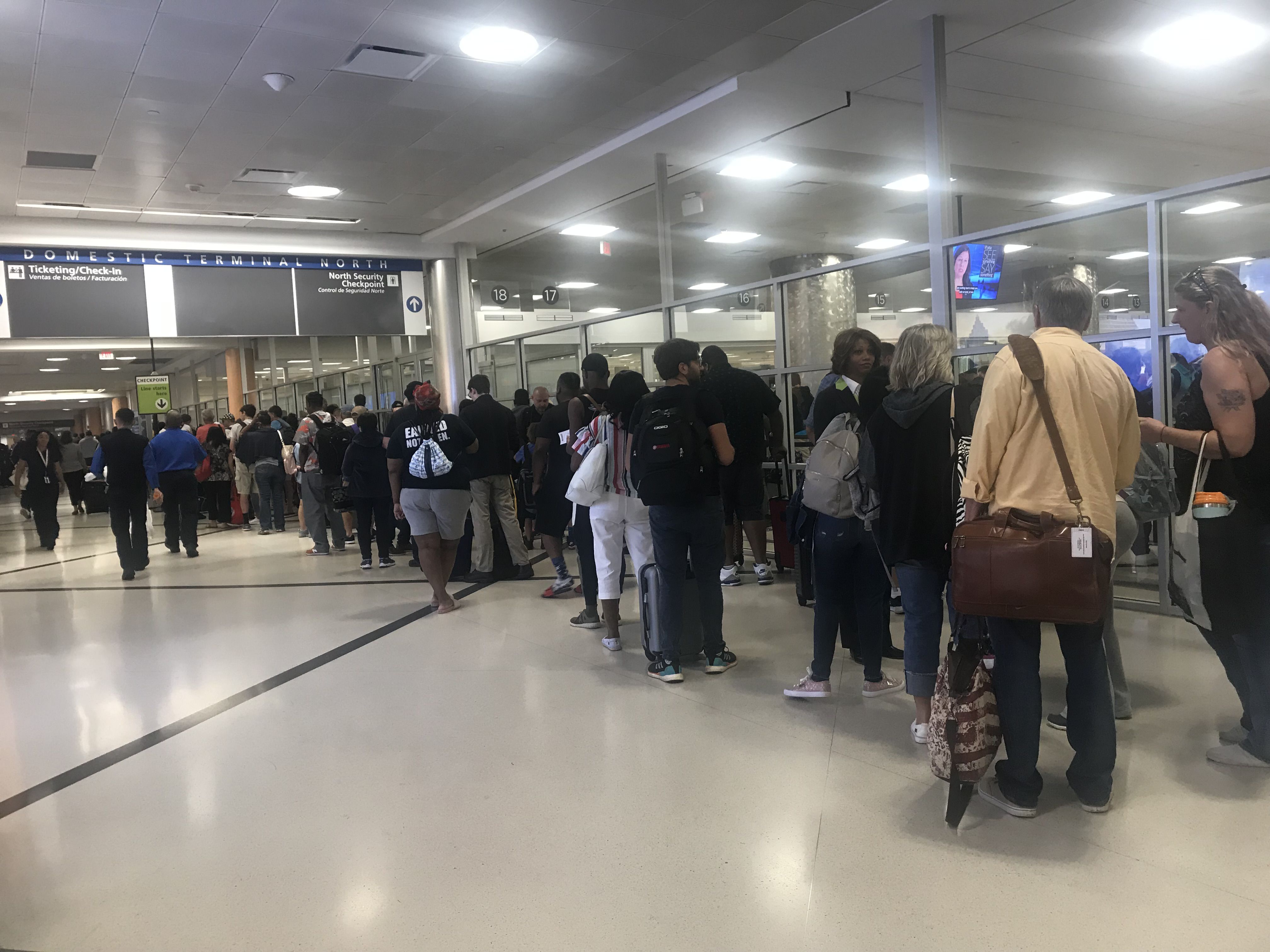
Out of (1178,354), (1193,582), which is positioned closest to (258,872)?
(1193,582)

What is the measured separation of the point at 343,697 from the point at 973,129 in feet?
23.1

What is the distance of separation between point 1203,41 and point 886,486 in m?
5.31

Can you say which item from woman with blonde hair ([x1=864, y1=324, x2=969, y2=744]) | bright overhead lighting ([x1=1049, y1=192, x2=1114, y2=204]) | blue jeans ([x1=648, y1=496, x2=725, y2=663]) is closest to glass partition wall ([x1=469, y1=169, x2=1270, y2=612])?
woman with blonde hair ([x1=864, y1=324, x2=969, y2=744])

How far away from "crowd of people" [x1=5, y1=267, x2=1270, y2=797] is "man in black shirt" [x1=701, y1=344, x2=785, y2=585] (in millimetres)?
18

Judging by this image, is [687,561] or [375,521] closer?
[687,561]

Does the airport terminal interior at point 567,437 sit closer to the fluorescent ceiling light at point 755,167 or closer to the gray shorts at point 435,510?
the fluorescent ceiling light at point 755,167

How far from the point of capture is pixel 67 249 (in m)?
9.74

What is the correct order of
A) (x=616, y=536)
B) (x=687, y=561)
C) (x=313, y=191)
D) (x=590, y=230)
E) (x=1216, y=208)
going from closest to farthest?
(x=687, y=561), (x=616, y=536), (x=313, y=191), (x=590, y=230), (x=1216, y=208)

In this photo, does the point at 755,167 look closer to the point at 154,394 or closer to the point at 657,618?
the point at 657,618

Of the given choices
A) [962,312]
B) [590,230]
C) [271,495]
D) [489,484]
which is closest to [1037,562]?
[962,312]

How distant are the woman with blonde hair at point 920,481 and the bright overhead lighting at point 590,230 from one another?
7838 millimetres

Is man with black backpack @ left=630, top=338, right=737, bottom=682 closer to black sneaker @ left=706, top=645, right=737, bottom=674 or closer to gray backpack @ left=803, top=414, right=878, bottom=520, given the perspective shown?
black sneaker @ left=706, top=645, right=737, bottom=674

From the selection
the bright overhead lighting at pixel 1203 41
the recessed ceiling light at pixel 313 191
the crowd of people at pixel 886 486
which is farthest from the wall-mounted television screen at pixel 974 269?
the recessed ceiling light at pixel 313 191

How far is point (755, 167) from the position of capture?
8.69 m
